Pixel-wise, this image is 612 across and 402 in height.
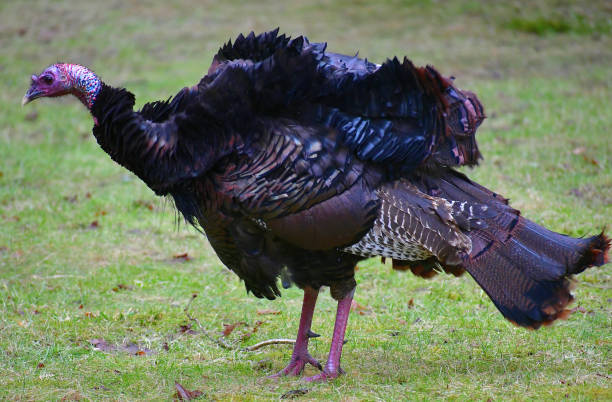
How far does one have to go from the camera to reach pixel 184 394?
4293 millimetres

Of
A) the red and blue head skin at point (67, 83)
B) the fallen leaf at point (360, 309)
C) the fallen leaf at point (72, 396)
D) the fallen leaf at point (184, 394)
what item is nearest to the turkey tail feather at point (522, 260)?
the fallen leaf at point (360, 309)

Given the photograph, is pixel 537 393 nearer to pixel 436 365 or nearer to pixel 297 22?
pixel 436 365

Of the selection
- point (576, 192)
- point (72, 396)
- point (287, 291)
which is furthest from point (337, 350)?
point (576, 192)

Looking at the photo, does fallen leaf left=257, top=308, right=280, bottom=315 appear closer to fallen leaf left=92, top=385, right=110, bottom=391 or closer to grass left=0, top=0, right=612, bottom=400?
grass left=0, top=0, right=612, bottom=400

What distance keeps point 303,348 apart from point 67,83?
2.21 metres

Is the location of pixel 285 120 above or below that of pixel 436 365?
above

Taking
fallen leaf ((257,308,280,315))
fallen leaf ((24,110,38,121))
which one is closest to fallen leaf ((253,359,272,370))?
fallen leaf ((257,308,280,315))

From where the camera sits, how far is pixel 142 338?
17.8 ft

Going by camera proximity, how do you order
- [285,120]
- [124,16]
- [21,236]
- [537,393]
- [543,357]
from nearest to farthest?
1. [537,393]
2. [285,120]
3. [543,357]
4. [21,236]
5. [124,16]

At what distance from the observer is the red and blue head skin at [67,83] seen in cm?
452

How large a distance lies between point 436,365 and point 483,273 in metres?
0.77

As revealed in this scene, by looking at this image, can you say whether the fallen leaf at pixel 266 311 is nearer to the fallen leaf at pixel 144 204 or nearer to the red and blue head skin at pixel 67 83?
the red and blue head skin at pixel 67 83

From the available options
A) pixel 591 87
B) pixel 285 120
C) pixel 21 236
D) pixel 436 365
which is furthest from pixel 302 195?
pixel 591 87

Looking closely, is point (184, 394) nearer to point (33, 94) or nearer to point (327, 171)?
point (327, 171)
